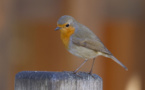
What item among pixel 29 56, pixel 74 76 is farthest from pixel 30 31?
pixel 74 76

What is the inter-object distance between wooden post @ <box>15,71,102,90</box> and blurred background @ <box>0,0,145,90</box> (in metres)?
2.27

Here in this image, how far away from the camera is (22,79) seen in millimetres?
2830

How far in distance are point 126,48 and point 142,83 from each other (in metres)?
0.55

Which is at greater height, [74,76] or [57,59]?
[57,59]

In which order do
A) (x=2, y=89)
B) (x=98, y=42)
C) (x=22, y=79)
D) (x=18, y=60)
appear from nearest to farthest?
(x=22, y=79), (x=98, y=42), (x=2, y=89), (x=18, y=60)

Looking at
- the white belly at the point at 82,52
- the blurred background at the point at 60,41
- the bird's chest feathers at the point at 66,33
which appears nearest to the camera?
the white belly at the point at 82,52

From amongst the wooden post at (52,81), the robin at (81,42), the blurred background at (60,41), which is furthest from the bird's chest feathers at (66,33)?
the wooden post at (52,81)

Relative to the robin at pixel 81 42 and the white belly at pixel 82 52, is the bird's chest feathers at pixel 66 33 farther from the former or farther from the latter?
the white belly at pixel 82 52

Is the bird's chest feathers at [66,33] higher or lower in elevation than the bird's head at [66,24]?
lower

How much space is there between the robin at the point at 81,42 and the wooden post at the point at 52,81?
4.86 feet

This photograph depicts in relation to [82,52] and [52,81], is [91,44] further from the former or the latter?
[52,81]

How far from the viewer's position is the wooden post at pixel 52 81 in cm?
274

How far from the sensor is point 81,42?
4.46 m

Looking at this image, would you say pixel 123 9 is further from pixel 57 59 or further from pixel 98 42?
pixel 98 42
